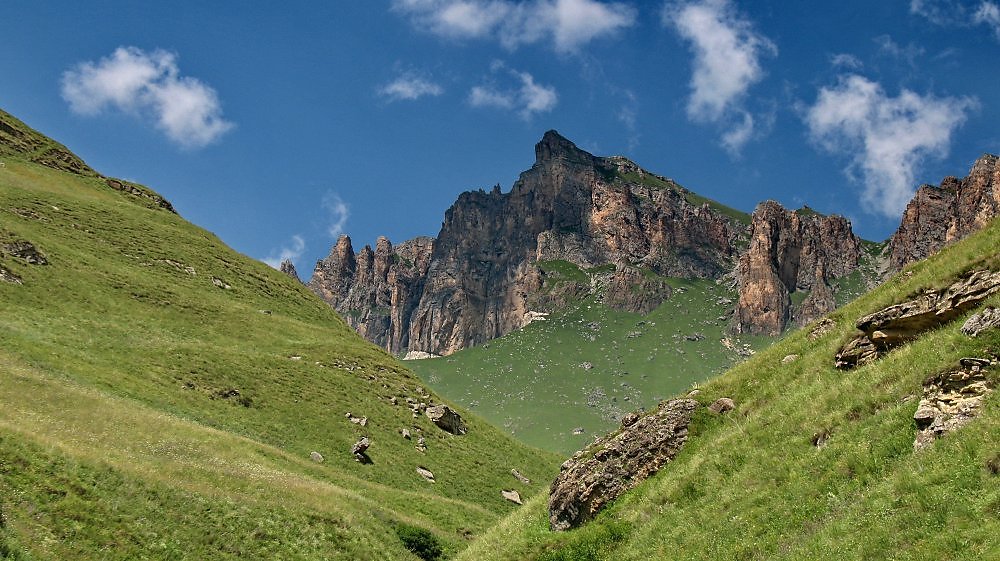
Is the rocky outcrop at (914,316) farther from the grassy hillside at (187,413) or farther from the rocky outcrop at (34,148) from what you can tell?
the rocky outcrop at (34,148)

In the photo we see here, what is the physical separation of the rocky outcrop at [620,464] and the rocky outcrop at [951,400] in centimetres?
910

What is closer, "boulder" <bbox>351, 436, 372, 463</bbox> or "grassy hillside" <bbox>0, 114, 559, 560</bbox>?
"grassy hillside" <bbox>0, 114, 559, 560</bbox>

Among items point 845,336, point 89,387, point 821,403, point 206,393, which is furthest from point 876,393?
point 206,393

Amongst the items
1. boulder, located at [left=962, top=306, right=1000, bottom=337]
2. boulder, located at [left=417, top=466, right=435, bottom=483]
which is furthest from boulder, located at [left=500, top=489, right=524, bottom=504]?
boulder, located at [left=962, top=306, right=1000, bottom=337]

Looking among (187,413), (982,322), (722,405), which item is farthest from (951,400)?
(187,413)

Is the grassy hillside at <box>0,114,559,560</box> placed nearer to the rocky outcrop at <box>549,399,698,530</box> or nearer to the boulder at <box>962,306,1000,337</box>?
the rocky outcrop at <box>549,399,698,530</box>

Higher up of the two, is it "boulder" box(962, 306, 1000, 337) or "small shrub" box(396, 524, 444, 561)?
"boulder" box(962, 306, 1000, 337)

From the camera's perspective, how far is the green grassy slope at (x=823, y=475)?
39.7 ft

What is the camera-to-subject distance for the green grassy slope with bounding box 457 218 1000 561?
1211 centimetres

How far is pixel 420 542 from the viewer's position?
40.5m

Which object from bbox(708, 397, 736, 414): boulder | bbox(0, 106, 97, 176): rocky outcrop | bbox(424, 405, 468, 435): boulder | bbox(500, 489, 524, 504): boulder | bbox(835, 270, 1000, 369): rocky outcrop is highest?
bbox(0, 106, 97, 176): rocky outcrop

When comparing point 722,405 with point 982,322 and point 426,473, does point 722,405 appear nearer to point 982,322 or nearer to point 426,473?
point 982,322

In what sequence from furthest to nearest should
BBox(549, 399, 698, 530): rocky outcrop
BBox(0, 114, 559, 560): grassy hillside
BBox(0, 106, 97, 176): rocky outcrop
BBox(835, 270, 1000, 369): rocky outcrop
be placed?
BBox(0, 106, 97, 176): rocky outcrop, BBox(0, 114, 559, 560): grassy hillside, BBox(549, 399, 698, 530): rocky outcrop, BBox(835, 270, 1000, 369): rocky outcrop

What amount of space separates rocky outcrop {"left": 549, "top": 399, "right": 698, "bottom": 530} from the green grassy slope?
62 cm
